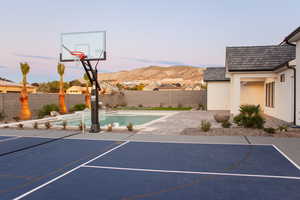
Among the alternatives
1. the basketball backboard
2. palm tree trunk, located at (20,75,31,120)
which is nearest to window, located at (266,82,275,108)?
the basketball backboard

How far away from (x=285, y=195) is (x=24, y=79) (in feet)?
55.3

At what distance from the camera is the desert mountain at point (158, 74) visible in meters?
129

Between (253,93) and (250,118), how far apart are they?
12.5m

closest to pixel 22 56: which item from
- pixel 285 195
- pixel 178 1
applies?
pixel 178 1

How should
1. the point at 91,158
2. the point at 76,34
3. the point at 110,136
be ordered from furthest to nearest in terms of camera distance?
the point at 76,34
the point at 110,136
the point at 91,158

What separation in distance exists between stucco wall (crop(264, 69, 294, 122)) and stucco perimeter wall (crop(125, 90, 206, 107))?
12323mm

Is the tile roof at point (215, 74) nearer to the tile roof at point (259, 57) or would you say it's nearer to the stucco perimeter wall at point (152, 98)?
the stucco perimeter wall at point (152, 98)

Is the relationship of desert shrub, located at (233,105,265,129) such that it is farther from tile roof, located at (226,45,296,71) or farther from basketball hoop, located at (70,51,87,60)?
basketball hoop, located at (70,51,87,60)

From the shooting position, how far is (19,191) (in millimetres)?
4449

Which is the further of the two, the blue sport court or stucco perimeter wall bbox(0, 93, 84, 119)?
stucco perimeter wall bbox(0, 93, 84, 119)

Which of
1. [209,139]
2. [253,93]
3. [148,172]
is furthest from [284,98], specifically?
[148,172]

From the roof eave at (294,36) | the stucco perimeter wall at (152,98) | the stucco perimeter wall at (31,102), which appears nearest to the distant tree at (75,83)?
the stucco perimeter wall at (152,98)

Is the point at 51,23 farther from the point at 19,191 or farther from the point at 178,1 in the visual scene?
the point at 19,191

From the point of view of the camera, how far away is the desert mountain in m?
129
